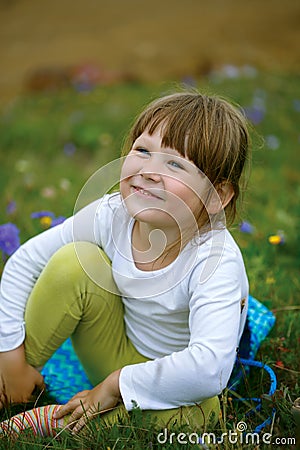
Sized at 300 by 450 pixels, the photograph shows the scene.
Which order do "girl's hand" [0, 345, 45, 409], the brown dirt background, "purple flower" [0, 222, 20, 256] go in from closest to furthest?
"girl's hand" [0, 345, 45, 409]
"purple flower" [0, 222, 20, 256]
the brown dirt background

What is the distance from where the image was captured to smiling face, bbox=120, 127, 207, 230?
1398mm

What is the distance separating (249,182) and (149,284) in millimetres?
639

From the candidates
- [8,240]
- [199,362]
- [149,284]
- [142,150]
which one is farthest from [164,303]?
[8,240]

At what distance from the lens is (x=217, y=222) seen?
4.98 feet

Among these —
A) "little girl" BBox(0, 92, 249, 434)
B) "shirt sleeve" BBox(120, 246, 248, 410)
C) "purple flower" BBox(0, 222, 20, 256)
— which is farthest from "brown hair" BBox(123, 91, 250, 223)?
"purple flower" BBox(0, 222, 20, 256)

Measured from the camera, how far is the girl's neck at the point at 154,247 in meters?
1.50

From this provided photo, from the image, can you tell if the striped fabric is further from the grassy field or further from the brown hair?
the brown hair

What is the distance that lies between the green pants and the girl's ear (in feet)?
0.91

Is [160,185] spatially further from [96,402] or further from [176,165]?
[96,402]

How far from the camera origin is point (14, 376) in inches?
61.4

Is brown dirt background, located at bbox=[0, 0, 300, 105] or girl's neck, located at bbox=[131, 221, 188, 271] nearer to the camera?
girl's neck, located at bbox=[131, 221, 188, 271]

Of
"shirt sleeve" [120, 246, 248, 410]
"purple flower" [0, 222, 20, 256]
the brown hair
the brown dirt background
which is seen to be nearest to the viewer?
"shirt sleeve" [120, 246, 248, 410]

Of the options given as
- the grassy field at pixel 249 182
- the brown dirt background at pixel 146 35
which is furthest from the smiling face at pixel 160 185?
the brown dirt background at pixel 146 35

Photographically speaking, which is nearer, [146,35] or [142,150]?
[142,150]
